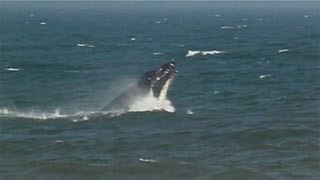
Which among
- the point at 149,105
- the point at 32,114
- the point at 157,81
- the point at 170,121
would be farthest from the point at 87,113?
the point at 170,121

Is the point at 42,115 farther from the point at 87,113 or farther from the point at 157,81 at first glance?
the point at 157,81

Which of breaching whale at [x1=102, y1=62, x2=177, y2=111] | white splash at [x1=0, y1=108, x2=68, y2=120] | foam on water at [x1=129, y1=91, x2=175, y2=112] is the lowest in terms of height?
white splash at [x1=0, y1=108, x2=68, y2=120]

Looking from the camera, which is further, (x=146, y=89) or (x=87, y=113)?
(x=87, y=113)

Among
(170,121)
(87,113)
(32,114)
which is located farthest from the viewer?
(32,114)

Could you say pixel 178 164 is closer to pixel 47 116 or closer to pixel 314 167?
pixel 314 167

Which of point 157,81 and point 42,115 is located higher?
point 157,81

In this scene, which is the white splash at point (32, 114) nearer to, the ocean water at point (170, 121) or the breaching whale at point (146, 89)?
the ocean water at point (170, 121)

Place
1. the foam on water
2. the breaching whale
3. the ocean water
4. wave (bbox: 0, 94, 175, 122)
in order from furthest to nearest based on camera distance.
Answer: the breaching whale
the foam on water
wave (bbox: 0, 94, 175, 122)
the ocean water

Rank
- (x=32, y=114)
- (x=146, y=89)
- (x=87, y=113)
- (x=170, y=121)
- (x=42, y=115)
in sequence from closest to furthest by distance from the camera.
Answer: (x=170, y=121) → (x=146, y=89) → (x=87, y=113) → (x=42, y=115) → (x=32, y=114)

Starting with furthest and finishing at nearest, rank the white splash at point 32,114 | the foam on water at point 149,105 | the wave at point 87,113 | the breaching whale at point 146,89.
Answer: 1. the breaching whale at point 146,89
2. the foam on water at point 149,105
3. the white splash at point 32,114
4. the wave at point 87,113

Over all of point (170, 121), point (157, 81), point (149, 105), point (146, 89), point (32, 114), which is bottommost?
point (32, 114)

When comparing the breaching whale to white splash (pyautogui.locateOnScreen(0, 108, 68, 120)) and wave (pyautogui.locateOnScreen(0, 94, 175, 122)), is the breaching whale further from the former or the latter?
white splash (pyautogui.locateOnScreen(0, 108, 68, 120))

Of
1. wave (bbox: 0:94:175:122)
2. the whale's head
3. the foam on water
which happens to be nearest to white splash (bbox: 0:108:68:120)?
wave (bbox: 0:94:175:122)

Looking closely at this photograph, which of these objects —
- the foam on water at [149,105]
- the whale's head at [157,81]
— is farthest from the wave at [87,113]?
the whale's head at [157,81]
